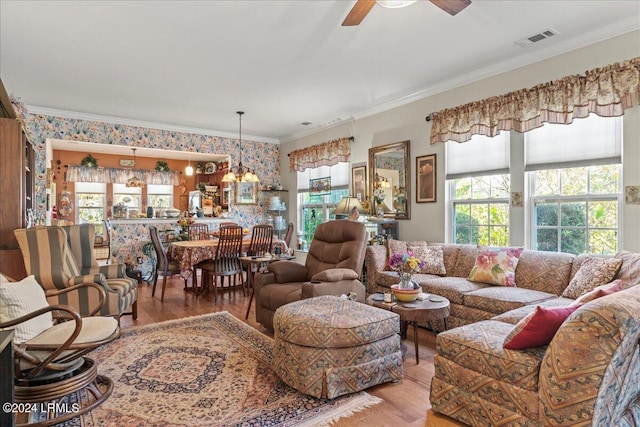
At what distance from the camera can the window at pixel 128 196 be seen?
921 centimetres

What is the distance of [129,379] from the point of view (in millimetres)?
2604

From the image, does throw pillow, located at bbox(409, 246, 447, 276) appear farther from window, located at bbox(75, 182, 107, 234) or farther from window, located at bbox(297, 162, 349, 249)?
window, located at bbox(75, 182, 107, 234)

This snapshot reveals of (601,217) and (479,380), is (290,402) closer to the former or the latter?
(479,380)

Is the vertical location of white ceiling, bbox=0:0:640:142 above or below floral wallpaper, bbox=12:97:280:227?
above

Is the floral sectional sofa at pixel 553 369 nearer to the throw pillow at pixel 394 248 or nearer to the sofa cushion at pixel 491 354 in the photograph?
the sofa cushion at pixel 491 354

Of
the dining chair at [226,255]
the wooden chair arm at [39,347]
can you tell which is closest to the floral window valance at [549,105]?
the dining chair at [226,255]

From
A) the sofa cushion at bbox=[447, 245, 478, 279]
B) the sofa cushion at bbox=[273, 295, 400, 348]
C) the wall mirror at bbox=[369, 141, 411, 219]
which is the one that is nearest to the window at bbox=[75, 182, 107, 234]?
the wall mirror at bbox=[369, 141, 411, 219]

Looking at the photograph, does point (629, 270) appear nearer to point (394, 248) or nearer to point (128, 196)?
point (394, 248)

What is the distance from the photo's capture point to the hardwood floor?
212 centimetres

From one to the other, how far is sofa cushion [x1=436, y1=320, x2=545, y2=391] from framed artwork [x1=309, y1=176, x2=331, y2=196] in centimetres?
471

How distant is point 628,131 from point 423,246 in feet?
7.06

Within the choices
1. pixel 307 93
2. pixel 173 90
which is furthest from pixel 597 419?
pixel 173 90

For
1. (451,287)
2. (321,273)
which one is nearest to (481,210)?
(451,287)

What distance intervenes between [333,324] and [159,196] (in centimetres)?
864
